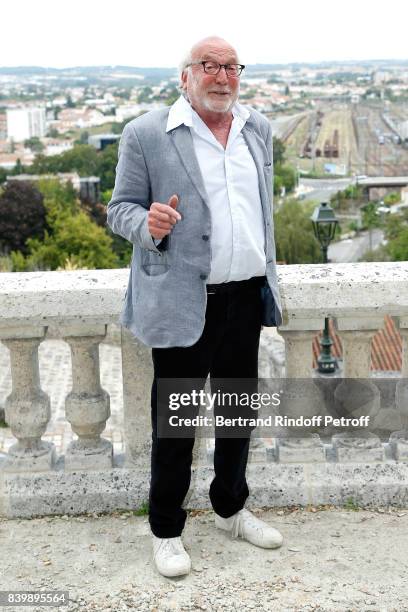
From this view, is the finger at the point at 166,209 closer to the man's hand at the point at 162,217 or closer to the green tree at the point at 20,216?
the man's hand at the point at 162,217

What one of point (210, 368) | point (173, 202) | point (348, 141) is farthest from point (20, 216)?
point (348, 141)

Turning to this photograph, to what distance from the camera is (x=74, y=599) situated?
2.93 metres

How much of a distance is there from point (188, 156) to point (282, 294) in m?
0.78

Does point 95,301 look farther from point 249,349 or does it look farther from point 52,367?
point 52,367

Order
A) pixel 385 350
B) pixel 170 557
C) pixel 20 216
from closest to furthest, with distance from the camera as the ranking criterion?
pixel 170 557 < pixel 385 350 < pixel 20 216

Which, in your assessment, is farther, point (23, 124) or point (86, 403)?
point (23, 124)

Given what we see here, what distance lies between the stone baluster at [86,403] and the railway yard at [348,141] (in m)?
120

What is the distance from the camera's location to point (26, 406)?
3443mm

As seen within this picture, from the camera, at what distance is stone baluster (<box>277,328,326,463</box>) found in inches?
137

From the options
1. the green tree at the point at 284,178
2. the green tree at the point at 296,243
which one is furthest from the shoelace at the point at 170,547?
the green tree at the point at 284,178

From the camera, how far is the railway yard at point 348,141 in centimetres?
12912

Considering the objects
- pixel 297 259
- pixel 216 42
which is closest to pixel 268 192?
pixel 216 42

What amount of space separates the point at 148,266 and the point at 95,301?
1.61ft

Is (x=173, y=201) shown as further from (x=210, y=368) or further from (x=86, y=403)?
(x=86, y=403)
